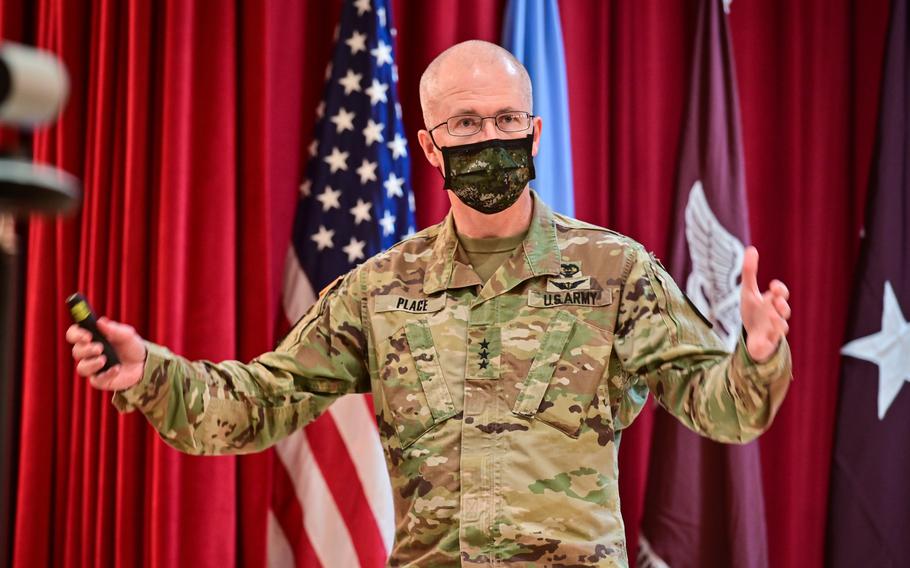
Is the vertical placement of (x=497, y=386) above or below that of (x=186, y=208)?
below

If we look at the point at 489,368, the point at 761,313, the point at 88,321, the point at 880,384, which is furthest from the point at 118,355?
the point at 880,384

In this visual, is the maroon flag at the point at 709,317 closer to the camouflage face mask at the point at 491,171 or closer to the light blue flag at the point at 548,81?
the light blue flag at the point at 548,81

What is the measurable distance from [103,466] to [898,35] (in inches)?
136

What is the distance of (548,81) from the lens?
3.90 metres

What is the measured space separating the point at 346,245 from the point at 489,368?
1567mm

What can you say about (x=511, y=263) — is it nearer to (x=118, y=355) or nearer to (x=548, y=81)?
(x=118, y=355)

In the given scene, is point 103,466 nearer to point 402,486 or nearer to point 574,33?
point 402,486

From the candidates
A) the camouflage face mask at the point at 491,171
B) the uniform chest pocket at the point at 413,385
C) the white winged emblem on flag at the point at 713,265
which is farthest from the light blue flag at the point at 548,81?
the uniform chest pocket at the point at 413,385

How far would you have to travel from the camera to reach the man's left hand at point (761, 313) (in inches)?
67.3

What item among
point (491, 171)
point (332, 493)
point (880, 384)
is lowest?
point (332, 493)

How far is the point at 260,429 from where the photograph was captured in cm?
210

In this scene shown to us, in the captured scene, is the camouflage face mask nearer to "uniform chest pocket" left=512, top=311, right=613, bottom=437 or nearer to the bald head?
the bald head

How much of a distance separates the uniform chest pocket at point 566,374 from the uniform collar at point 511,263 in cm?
13

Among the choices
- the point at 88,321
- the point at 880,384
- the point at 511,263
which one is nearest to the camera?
the point at 88,321
